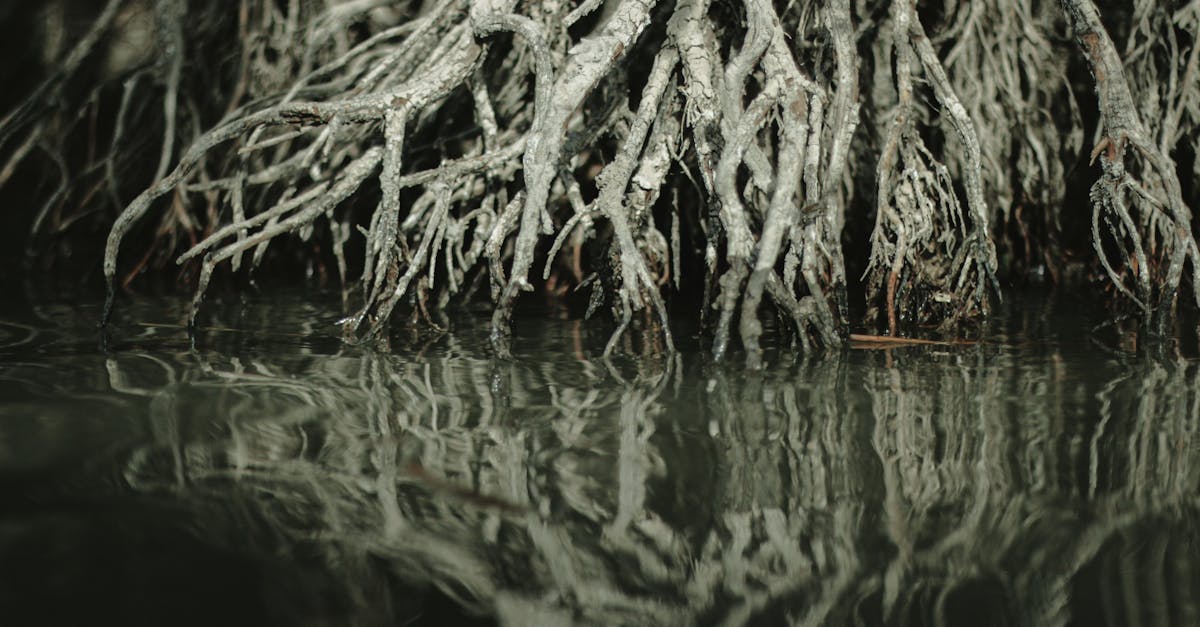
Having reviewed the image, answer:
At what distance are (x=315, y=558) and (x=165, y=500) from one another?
32 centimetres

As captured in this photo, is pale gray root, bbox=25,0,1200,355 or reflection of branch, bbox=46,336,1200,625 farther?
pale gray root, bbox=25,0,1200,355

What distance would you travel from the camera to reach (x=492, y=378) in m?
2.61

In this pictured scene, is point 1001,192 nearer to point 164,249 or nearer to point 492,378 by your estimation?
point 492,378

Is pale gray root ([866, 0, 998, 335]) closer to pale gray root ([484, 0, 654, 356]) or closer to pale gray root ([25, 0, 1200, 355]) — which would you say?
pale gray root ([25, 0, 1200, 355])

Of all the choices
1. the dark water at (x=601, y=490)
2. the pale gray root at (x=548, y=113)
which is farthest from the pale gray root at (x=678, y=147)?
the dark water at (x=601, y=490)

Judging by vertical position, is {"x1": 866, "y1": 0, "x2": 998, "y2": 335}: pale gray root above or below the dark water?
above

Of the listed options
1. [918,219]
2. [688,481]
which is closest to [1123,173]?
[918,219]

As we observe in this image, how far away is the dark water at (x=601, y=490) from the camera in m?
1.45

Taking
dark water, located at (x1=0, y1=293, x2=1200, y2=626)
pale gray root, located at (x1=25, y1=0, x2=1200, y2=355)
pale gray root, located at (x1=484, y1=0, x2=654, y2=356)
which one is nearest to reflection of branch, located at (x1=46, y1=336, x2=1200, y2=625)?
dark water, located at (x1=0, y1=293, x2=1200, y2=626)

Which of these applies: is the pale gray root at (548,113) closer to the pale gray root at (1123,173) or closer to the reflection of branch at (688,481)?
the reflection of branch at (688,481)

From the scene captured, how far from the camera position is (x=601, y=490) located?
1818 millimetres

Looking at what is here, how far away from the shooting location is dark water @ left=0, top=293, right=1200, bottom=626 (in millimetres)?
1445

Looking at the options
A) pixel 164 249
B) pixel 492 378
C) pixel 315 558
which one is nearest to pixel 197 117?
pixel 164 249

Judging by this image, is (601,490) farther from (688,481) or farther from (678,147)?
(678,147)
